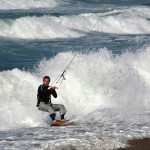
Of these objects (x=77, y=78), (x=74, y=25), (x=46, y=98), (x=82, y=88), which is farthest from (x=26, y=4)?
(x=46, y=98)

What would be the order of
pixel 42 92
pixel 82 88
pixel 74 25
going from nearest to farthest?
pixel 42 92
pixel 82 88
pixel 74 25

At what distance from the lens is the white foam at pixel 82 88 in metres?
17.8

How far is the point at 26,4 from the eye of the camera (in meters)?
51.3

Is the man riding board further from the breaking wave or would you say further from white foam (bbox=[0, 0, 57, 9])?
white foam (bbox=[0, 0, 57, 9])

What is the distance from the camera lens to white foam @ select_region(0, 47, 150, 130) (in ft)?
58.5

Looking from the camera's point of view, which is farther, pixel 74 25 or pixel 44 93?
pixel 74 25

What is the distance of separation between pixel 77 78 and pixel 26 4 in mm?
31022

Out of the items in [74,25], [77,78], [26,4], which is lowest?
[77,78]

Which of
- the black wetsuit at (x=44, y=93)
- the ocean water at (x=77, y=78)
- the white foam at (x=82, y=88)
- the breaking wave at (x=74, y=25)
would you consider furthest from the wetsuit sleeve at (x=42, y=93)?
the breaking wave at (x=74, y=25)

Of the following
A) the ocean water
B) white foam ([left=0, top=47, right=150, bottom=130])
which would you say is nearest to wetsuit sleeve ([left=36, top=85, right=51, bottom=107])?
the ocean water

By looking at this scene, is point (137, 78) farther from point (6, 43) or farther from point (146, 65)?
point (6, 43)

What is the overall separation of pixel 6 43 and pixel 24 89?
12116 millimetres

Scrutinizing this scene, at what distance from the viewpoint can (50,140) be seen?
11883 mm

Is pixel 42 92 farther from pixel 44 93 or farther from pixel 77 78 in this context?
pixel 77 78
